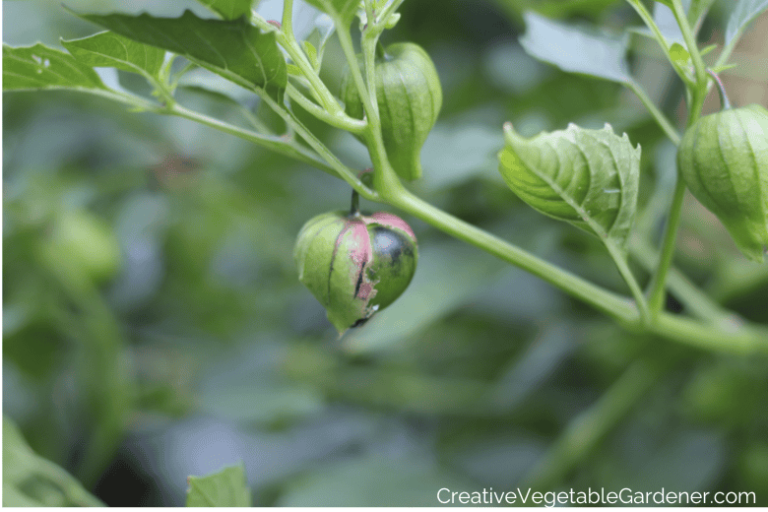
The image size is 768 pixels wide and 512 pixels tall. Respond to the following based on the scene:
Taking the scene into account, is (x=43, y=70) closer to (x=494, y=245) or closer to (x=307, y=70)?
(x=307, y=70)

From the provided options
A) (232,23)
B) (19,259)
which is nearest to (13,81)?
(232,23)

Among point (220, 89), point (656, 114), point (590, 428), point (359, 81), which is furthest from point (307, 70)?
point (590, 428)

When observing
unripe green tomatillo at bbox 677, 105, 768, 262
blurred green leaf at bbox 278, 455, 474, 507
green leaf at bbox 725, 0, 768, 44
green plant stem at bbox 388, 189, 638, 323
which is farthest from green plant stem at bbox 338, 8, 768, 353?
blurred green leaf at bbox 278, 455, 474, 507

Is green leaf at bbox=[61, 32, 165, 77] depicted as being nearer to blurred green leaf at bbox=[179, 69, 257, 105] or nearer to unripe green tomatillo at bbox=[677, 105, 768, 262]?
blurred green leaf at bbox=[179, 69, 257, 105]

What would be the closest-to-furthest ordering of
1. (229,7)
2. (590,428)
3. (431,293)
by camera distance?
1. (229,7)
2. (431,293)
3. (590,428)

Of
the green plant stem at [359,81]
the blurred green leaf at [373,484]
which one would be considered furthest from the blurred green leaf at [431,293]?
the green plant stem at [359,81]

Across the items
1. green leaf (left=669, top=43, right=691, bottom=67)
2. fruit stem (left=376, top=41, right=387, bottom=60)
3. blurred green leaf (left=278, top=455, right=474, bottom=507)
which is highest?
green leaf (left=669, top=43, right=691, bottom=67)

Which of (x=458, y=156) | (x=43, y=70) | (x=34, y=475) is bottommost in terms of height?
(x=34, y=475)
